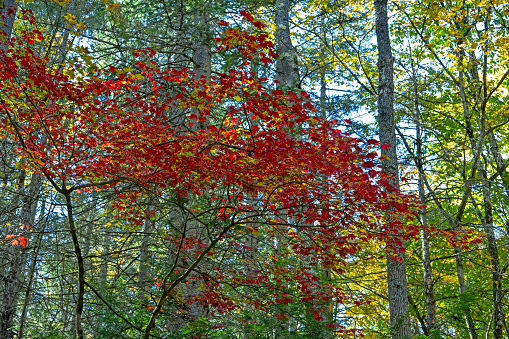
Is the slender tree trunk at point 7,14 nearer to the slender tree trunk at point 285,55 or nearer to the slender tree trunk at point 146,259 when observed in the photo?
the slender tree trunk at point 146,259

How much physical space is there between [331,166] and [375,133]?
8.37 meters

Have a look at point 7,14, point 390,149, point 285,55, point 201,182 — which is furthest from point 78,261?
point 285,55

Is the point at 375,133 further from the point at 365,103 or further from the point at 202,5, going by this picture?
the point at 202,5

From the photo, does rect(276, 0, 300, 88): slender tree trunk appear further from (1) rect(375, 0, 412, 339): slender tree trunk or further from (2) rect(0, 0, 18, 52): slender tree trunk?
(2) rect(0, 0, 18, 52): slender tree trunk

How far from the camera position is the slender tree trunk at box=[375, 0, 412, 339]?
295 inches

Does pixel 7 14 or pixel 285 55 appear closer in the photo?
pixel 7 14

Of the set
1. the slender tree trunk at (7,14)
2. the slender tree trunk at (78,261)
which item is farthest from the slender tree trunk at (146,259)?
the slender tree trunk at (7,14)

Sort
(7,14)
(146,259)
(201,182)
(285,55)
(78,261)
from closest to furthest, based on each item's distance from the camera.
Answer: (78,261) → (7,14) → (201,182) → (146,259) → (285,55)

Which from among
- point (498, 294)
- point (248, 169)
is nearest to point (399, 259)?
point (498, 294)

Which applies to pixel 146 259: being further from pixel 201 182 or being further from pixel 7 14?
pixel 7 14

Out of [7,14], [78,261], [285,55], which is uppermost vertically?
[285,55]

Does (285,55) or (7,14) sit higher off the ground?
(285,55)

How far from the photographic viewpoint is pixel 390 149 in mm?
8172

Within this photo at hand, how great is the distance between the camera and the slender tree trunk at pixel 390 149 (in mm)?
7494
